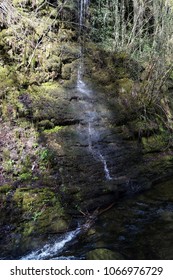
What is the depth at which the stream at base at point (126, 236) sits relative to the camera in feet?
12.7

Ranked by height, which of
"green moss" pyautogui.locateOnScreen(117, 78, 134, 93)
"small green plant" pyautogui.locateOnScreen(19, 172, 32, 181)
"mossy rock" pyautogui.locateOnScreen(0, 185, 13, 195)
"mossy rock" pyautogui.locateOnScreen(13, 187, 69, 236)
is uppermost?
"green moss" pyautogui.locateOnScreen(117, 78, 134, 93)

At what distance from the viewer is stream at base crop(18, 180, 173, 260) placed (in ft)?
12.7

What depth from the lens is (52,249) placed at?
402cm

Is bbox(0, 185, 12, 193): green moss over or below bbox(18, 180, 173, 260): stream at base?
over

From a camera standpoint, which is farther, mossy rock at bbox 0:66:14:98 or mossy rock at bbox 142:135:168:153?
mossy rock at bbox 142:135:168:153

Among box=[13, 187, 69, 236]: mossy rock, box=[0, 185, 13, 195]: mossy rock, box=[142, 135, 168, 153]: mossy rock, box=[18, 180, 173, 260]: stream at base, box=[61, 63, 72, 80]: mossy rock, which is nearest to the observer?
box=[18, 180, 173, 260]: stream at base

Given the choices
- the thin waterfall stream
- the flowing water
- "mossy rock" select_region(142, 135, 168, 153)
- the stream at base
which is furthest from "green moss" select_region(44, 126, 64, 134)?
"mossy rock" select_region(142, 135, 168, 153)

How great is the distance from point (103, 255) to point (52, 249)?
29.5 inches

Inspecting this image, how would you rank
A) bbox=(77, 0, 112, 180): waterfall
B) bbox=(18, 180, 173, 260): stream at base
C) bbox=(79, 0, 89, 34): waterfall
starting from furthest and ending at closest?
bbox=(79, 0, 89, 34): waterfall, bbox=(77, 0, 112, 180): waterfall, bbox=(18, 180, 173, 260): stream at base

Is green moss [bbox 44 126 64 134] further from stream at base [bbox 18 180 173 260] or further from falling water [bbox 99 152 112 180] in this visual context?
stream at base [bbox 18 180 173 260]

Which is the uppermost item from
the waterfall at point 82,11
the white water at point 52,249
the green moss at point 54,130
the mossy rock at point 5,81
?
the waterfall at point 82,11

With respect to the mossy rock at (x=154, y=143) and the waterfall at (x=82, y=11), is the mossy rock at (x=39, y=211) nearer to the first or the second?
the mossy rock at (x=154, y=143)

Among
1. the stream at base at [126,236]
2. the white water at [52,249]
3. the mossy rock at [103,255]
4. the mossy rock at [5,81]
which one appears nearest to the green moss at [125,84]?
the mossy rock at [5,81]
